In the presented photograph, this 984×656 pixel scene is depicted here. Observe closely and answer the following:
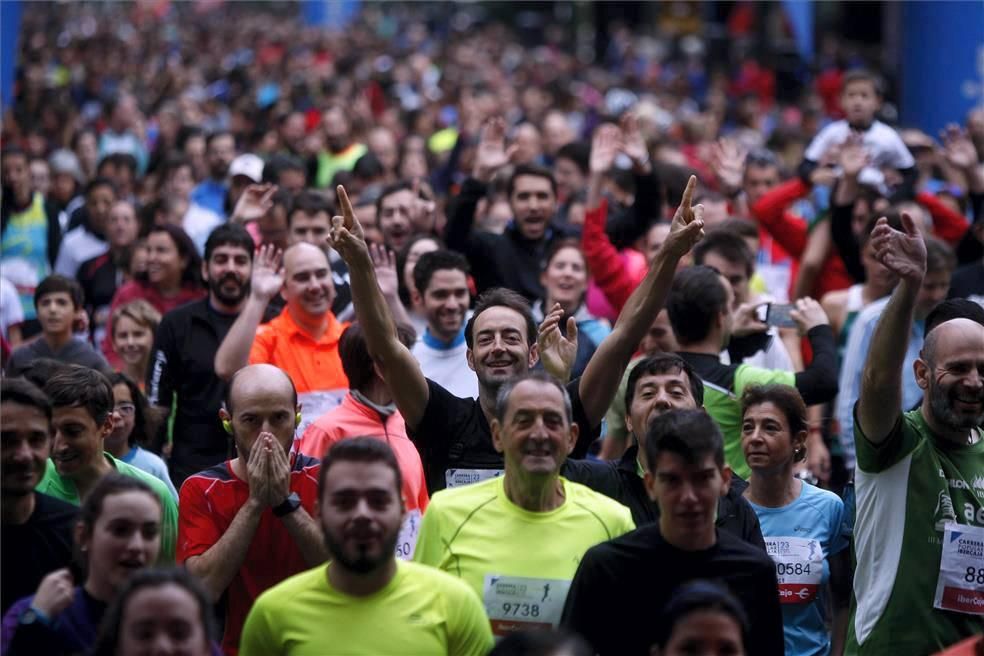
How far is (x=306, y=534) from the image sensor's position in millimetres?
5117

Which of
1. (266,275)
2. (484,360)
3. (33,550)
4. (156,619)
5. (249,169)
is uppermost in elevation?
(249,169)

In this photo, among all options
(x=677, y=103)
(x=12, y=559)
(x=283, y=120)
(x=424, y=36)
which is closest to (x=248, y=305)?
(x=12, y=559)

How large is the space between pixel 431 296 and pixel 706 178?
9.29 meters

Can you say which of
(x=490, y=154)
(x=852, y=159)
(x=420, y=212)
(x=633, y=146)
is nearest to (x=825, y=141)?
(x=852, y=159)

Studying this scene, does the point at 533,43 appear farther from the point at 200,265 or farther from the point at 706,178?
the point at 200,265

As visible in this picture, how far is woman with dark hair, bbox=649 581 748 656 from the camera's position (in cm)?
404

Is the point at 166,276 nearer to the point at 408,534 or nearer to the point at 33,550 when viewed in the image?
the point at 408,534

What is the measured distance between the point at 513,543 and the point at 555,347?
122cm

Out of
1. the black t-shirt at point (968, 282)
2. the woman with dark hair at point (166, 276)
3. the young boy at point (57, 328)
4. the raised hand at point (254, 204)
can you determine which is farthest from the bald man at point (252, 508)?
the black t-shirt at point (968, 282)

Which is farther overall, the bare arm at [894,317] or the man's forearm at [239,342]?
the man's forearm at [239,342]

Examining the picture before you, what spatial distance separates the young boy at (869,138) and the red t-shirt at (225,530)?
20.8 feet

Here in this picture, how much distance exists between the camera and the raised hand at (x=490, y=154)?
9.50m

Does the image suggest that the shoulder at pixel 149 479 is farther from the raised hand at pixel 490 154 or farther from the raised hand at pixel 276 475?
the raised hand at pixel 490 154

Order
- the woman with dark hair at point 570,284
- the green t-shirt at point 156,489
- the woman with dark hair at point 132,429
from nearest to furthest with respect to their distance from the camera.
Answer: the green t-shirt at point 156,489 < the woman with dark hair at point 132,429 < the woman with dark hair at point 570,284
